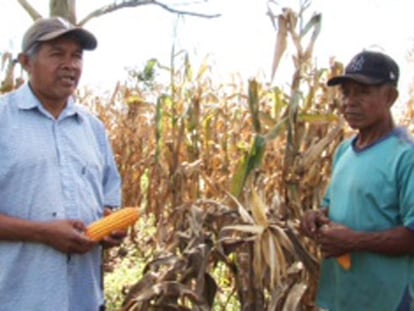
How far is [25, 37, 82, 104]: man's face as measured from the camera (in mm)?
2297

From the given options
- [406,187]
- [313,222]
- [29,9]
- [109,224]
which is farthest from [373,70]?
[29,9]

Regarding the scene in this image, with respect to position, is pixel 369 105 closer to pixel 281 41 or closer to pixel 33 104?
pixel 281 41

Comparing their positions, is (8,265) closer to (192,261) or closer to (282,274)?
(192,261)

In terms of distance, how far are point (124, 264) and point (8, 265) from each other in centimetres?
352

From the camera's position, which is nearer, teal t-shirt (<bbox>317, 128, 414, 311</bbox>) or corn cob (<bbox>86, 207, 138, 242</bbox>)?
teal t-shirt (<bbox>317, 128, 414, 311</bbox>)

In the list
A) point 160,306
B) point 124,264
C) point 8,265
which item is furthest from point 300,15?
point 124,264

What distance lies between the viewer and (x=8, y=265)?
2.19 meters

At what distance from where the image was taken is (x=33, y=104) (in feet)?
7.47

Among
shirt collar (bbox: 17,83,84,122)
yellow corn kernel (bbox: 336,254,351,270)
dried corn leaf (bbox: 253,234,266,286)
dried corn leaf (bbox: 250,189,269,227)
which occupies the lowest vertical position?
dried corn leaf (bbox: 253,234,266,286)

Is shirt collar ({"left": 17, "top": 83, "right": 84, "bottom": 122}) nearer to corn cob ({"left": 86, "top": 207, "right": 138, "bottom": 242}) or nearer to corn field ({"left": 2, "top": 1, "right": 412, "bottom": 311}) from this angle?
corn cob ({"left": 86, "top": 207, "right": 138, "bottom": 242})

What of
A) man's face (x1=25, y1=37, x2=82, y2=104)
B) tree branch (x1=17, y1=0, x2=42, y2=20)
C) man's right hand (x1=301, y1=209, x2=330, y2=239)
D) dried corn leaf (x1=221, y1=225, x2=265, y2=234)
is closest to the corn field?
dried corn leaf (x1=221, y1=225, x2=265, y2=234)

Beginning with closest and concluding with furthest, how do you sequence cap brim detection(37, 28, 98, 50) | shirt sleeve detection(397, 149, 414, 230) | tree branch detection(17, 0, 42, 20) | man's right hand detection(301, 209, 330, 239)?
1. shirt sleeve detection(397, 149, 414, 230)
2. cap brim detection(37, 28, 98, 50)
3. man's right hand detection(301, 209, 330, 239)
4. tree branch detection(17, 0, 42, 20)

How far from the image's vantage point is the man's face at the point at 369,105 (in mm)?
2285

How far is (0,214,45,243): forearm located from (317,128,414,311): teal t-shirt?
1072 mm
